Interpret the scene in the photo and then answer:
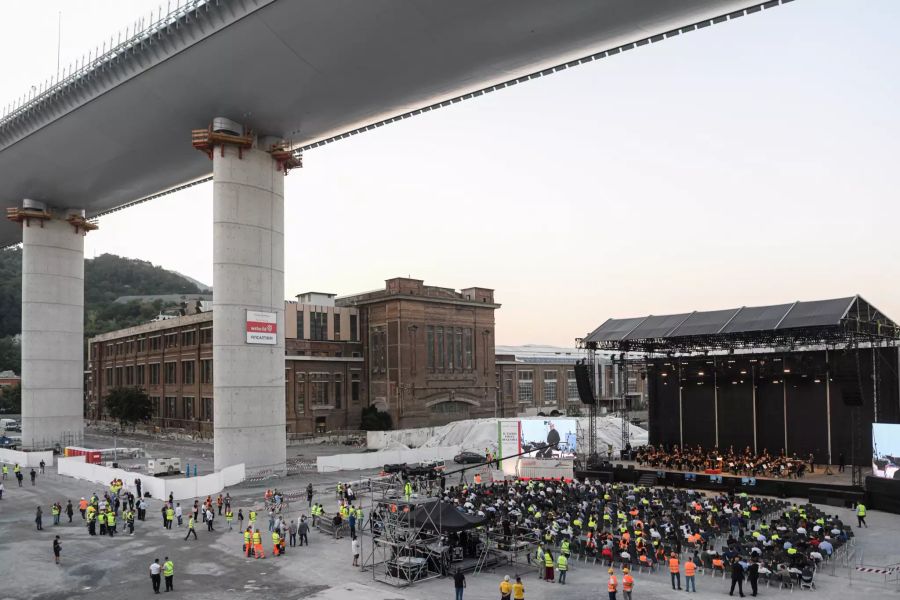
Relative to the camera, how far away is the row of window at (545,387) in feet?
293

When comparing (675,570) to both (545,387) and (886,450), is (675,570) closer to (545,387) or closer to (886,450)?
(886,450)

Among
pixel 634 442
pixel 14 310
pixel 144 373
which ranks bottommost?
pixel 634 442

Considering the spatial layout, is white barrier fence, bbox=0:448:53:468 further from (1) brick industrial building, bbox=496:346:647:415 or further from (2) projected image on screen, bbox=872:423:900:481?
(2) projected image on screen, bbox=872:423:900:481

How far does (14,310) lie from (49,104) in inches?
4929

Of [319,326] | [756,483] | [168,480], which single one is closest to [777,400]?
[756,483]

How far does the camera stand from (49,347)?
6153 cm

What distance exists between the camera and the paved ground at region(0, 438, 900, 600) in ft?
66.2

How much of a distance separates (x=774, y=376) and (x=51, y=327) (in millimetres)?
56866

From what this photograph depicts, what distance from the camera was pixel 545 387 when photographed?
94000 millimetres

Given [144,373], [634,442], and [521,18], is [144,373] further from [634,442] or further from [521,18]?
[521,18]

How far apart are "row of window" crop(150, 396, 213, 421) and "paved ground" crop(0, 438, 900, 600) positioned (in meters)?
41.8

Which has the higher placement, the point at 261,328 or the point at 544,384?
the point at 261,328

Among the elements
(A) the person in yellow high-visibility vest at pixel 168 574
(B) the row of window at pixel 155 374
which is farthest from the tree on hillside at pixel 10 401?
(A) the person in yellow high-visibility vest at pixel 168 574

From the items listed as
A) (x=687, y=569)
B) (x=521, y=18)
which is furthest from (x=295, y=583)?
(x=521, y=18)
